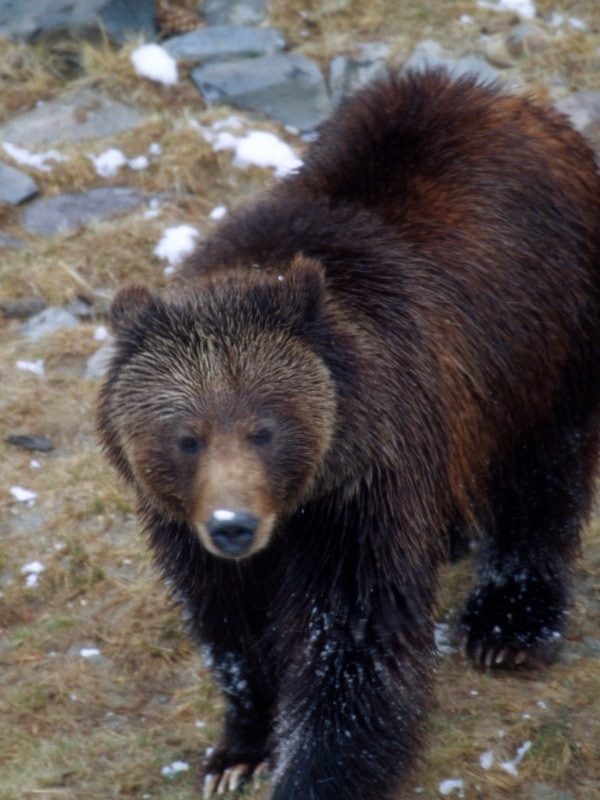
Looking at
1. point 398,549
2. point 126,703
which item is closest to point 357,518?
point 398,549

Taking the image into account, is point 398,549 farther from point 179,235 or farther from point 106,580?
point 179,235

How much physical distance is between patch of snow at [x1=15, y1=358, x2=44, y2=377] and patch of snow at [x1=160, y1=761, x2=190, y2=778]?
3075 mm

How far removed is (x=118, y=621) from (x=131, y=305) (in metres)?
2.25

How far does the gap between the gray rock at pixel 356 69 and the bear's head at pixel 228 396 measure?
228 inches

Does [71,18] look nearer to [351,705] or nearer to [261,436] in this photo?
[261,436]

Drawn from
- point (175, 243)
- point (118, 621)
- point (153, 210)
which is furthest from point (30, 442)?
point (153, 210)

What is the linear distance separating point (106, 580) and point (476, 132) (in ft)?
9.17

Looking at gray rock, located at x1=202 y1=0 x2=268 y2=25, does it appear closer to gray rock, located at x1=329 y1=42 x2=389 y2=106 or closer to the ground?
gray rock, located at x1=329 y1=42 x2=389 y2=106

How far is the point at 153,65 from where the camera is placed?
9727mm

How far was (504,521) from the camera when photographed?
5.65 metres

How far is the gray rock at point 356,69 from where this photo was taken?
381 inches

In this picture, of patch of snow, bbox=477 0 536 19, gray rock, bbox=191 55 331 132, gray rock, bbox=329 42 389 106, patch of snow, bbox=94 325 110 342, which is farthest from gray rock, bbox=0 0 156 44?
patch of snow, bbox=94 325 110 342

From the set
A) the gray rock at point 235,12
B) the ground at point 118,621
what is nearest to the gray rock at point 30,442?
the ground at point 118,621

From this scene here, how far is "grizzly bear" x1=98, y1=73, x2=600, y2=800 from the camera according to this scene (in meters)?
4.09
